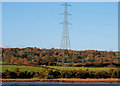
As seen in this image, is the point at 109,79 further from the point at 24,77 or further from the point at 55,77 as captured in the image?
the point at 24,77

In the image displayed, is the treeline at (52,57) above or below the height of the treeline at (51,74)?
above

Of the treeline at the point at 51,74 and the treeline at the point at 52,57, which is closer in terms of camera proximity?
the treeline at the point at 51,74

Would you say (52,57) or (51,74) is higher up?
(52,57)

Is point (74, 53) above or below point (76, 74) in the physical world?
above

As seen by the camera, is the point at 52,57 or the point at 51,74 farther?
the point at 52,57

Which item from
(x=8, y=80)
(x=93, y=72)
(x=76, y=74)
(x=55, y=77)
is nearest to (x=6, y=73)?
(x=8, y=80)

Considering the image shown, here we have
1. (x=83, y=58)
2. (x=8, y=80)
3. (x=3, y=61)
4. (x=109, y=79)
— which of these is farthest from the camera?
(x=83, y=58)

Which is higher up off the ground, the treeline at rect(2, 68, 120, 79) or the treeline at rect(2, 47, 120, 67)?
the treeline at rect(2, 47, 120, 67)

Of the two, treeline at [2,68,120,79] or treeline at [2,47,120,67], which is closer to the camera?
treeline at [2,68,120,79]
